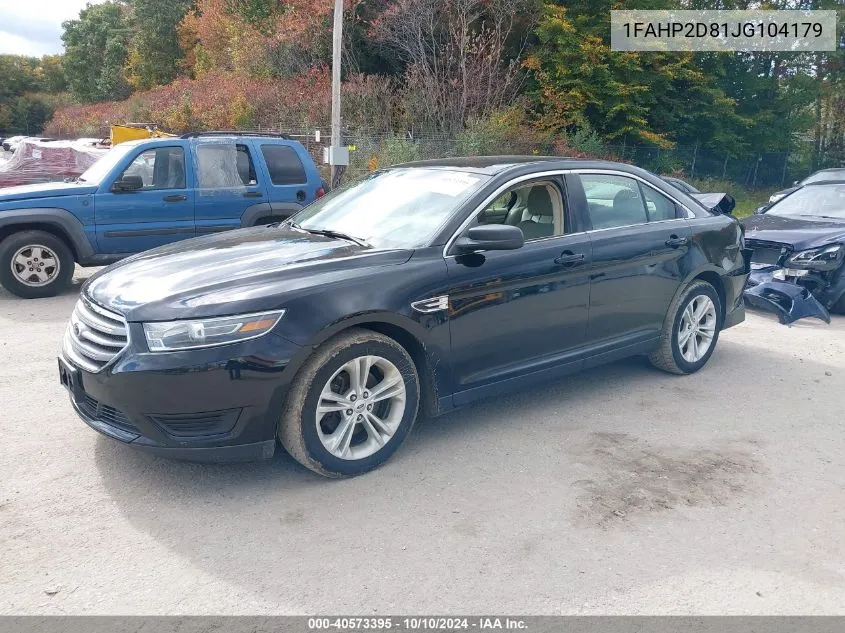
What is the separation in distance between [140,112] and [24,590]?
2869 cm

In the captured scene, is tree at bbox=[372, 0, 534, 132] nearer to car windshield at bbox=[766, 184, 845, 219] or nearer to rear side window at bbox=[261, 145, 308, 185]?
rear side window at bbox=[261, 145, 308, 185]

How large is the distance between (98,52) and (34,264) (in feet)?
156

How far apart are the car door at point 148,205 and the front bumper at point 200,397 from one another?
5.33 meters

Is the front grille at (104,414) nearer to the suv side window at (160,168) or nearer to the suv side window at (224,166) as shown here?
the suv side window at (160,168)

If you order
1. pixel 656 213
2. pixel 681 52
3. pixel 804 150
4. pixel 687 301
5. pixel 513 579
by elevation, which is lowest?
pixel 513 579

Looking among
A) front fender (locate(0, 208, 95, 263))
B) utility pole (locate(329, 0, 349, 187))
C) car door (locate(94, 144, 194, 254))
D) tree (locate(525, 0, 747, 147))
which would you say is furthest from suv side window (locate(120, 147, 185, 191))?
tree (locate(525, 0, 747, 147))

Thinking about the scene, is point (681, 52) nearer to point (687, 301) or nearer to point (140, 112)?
point (140, 112)

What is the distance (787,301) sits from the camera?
8.13m

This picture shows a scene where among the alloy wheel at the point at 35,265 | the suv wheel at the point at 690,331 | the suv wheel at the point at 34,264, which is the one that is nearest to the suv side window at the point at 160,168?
the suv wheel at the point at 34,264

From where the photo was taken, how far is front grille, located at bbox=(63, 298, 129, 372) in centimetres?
375

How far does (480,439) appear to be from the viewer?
4.66 metres

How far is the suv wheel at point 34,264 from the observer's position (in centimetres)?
840

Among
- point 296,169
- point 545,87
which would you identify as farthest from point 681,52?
point 296,169

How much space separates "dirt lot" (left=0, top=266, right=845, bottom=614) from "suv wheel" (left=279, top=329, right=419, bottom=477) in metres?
0.16
